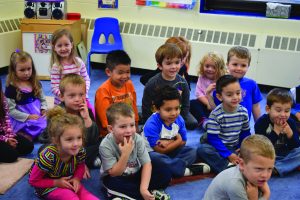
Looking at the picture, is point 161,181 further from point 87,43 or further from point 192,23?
point 87,43

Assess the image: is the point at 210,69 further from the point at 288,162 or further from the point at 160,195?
the point at 160,195

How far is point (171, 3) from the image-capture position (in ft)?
14.7

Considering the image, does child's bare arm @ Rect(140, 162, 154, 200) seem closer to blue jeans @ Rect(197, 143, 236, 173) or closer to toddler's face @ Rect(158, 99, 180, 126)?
toddler's face @ Rect(158, 99, 180, 126)

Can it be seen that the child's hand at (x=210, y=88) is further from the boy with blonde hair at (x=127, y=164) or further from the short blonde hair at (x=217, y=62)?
the boy with blonde hair at (x=127, y=164)

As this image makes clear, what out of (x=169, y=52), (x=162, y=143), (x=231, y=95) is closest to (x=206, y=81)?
(x=169, y=52)

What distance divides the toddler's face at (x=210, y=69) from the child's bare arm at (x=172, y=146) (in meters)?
0.89

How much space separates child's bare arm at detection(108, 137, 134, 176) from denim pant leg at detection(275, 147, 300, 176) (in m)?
1.03

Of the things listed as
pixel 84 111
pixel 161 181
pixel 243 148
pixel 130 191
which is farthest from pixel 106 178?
pixel 243 148

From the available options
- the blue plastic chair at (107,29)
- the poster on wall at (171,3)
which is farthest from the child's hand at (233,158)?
the blue plastic chair at (107,29)

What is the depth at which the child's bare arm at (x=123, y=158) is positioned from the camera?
79.2 inches

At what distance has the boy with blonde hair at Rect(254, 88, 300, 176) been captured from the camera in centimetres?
245

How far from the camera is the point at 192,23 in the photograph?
14.7ft

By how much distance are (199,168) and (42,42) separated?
8.68 ft

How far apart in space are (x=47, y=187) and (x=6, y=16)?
3258 mm
